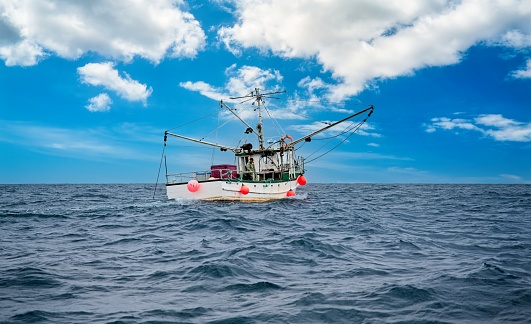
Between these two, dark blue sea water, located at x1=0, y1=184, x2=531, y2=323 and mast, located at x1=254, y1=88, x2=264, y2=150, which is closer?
dark blue sea water, located at x1=0, y1=184, x2=531, y2=323

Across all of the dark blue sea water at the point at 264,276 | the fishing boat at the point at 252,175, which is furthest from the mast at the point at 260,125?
the dark blue sea water at the point at 264,276

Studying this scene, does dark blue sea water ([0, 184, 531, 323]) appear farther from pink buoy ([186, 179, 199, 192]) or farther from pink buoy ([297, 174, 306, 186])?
pink buoy ([297, 174, 306, 186])

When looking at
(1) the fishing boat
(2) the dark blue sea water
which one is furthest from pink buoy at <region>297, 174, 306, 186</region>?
(2) the dark blue sea water

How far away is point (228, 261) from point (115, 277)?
265cm

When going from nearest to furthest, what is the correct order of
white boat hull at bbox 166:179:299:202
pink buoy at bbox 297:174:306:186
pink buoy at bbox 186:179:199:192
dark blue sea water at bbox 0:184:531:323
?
dark blue sea water at bbox 0:184:531:323 → pink buoy at bbox 186:179:199:192 → white boat hull at bbox 166:179:299:202 → pink buoy at bbox 297:174:306:186

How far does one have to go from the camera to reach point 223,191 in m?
28.6

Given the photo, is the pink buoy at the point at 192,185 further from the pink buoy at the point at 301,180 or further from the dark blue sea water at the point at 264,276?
the dark blue sea water at the point at 264,276

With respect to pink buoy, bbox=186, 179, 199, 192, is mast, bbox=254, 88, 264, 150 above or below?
above

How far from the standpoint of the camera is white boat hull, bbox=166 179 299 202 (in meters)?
28.4

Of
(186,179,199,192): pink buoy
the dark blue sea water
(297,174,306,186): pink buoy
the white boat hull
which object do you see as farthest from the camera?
(297,174,306,186): pink buoy

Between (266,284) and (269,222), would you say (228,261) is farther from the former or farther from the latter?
(269,222)

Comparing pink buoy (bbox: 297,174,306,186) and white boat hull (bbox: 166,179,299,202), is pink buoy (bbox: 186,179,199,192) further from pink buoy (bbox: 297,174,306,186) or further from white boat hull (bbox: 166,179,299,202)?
pink buoy (bbox: 297,174,306,186)

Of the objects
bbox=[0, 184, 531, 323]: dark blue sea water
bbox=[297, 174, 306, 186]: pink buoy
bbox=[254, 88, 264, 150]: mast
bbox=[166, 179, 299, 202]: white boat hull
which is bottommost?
bbox=[0, 184, 531, 323]: dark blue sea water

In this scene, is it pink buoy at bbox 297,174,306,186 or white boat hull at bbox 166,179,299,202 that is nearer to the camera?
white boat hull at bbox 166,179,299,202
